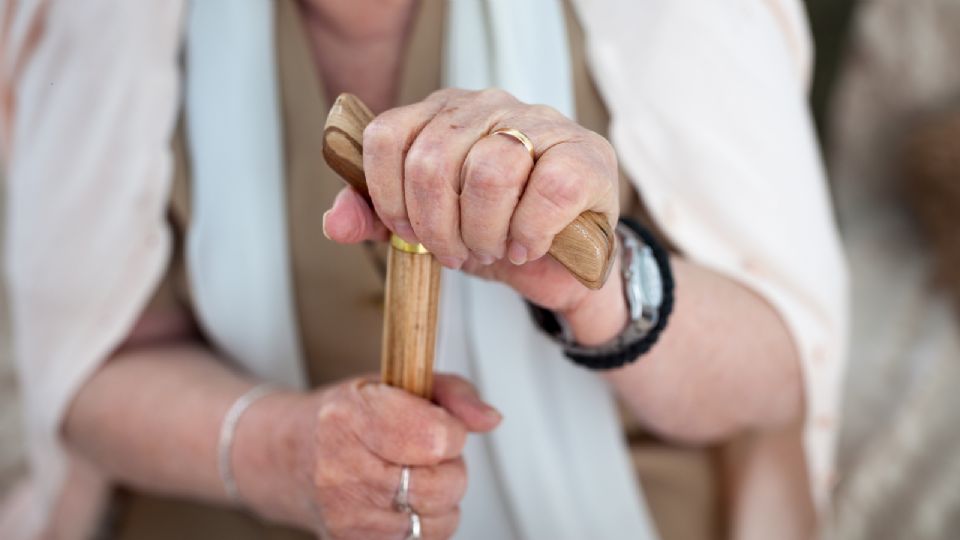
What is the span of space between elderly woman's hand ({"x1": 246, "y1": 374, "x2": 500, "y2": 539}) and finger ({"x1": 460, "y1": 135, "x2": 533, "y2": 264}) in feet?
0.46

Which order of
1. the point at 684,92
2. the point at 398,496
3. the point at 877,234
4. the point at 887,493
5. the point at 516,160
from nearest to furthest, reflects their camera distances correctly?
the point at 516,160 < the point at 398,496 < the point at 684,92 < the point at 887,493 < the point at 877,234

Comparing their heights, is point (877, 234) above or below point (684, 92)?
below

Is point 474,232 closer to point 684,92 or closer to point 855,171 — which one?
point 684,92

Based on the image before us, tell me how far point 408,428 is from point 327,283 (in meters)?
0.20

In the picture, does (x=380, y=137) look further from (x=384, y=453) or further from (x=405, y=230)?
(x=384, y=453)

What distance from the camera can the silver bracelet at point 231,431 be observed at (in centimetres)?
67

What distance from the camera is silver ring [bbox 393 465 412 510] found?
535 mm

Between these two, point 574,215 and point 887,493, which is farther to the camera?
point 887,493

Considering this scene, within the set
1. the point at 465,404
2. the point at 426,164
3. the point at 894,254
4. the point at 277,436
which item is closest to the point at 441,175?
the point at 426,164

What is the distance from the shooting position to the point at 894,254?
129cm

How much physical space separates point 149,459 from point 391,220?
1.25 feet

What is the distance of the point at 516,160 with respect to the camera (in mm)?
399

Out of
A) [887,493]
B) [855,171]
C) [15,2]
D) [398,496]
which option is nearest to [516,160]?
[398,496]

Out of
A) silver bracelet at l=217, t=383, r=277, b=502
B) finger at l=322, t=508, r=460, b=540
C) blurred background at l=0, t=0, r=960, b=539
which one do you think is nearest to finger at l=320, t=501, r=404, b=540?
finger at l=322, t=508, r=460, b=540
